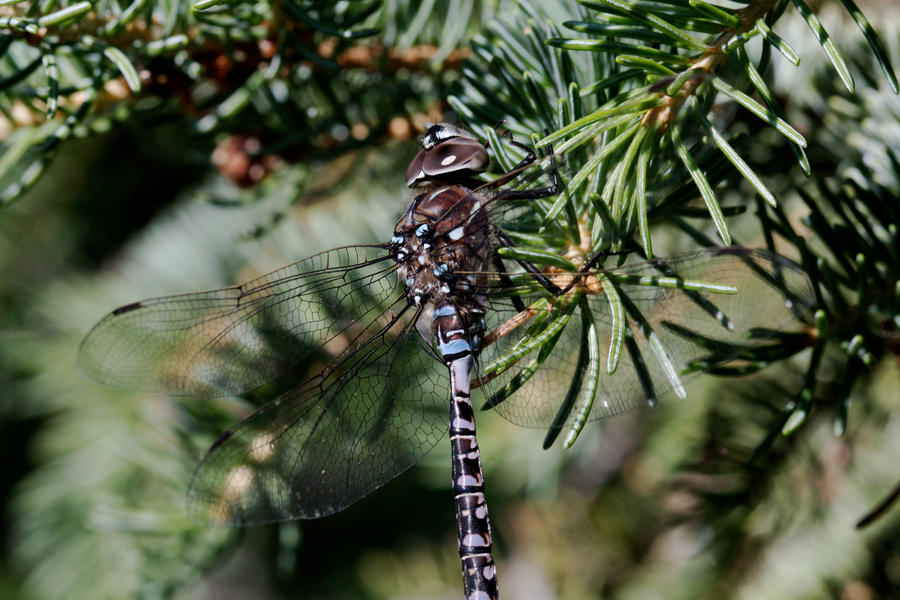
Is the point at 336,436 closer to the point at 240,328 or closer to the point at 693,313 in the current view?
the point at 240,328

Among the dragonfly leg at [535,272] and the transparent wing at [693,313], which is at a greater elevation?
the dragonfly leg at [535,272]

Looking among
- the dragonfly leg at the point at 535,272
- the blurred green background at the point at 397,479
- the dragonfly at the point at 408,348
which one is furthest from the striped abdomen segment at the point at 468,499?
the blurred green background at the point at 397,479

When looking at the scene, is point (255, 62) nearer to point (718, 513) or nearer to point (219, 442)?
point (219, 442)

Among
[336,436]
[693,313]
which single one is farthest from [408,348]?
[693,313]

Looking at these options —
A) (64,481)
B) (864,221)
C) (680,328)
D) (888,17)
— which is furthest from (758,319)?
(64,481)

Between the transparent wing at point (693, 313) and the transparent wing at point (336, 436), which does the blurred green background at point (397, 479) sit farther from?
the transparent wing at point (693, 313)

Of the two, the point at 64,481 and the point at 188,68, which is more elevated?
the point at 188,68

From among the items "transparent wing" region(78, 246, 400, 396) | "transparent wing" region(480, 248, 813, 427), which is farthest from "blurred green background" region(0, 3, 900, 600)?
"transparent wing" region(480, 248, 813, 427)
